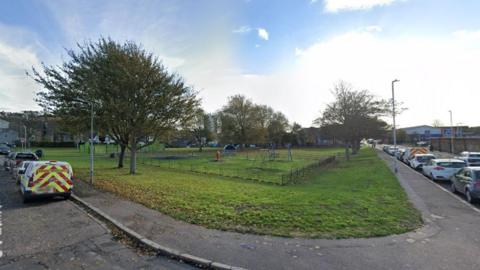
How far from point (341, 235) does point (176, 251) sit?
371 centimetres

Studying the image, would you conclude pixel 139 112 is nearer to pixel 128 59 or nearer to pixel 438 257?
pixel 128 59

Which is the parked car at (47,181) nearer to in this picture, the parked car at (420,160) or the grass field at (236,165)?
the grass field at (236,165)

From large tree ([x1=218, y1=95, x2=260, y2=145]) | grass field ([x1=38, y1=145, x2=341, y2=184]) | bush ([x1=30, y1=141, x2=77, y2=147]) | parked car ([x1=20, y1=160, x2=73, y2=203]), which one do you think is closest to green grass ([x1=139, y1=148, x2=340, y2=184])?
grass field ([x1=38, y1=145, x2=341, y2=184])

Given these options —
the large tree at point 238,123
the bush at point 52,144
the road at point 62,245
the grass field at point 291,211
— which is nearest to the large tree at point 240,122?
the large tree at point 238,123

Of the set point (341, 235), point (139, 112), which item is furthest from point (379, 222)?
point (139, 112)

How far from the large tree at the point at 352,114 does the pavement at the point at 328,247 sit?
1164 inches

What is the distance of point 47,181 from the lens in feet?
36.5

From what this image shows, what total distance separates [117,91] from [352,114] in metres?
29.2

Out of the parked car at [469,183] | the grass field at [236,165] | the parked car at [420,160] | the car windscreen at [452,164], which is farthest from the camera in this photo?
the parked car at [420,160]

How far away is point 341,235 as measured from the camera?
658 centimetres

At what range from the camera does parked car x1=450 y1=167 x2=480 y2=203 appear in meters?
11.0

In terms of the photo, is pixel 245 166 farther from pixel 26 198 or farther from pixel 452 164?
pixel 26 198

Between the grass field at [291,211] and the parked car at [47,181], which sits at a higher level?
the parked car at [47,181]

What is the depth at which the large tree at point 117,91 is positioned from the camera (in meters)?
18.2
